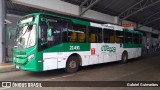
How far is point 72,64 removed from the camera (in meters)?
10.9

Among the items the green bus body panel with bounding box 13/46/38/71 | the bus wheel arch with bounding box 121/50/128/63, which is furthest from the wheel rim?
the bus wheel arch with bounding box 121/50/128/63

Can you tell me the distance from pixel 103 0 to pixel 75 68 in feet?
38.2

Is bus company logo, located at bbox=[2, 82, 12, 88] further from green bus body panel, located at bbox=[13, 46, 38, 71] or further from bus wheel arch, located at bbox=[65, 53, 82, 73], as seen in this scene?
bus wheel arch, located at bbox=[65, 53, 82, 73]

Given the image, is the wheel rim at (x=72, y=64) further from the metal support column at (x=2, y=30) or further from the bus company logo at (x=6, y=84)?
the metal support column at (x=2, y=30)

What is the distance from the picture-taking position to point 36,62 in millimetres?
8836

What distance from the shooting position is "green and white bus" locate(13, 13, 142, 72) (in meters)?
9.03

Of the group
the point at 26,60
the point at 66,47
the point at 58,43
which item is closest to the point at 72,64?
the point at 66,47

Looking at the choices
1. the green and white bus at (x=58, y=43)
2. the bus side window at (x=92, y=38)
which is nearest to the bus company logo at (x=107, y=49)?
the green and white bus at (x=58, y=43)

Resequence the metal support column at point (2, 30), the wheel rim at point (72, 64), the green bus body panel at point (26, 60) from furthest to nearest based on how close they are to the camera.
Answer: the metal support column at point (2, 30), the wheel rim at point (72, 64), the green bus body panel at point (26, 60)

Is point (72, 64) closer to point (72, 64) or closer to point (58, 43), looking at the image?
point (72, 64)

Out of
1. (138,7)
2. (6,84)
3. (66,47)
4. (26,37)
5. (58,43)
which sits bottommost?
(6,84)

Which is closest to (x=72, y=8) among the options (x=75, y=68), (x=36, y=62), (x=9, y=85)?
(x=75, y=68)

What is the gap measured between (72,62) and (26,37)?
3.01 meters

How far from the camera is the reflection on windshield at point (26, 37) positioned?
904 centimetres
